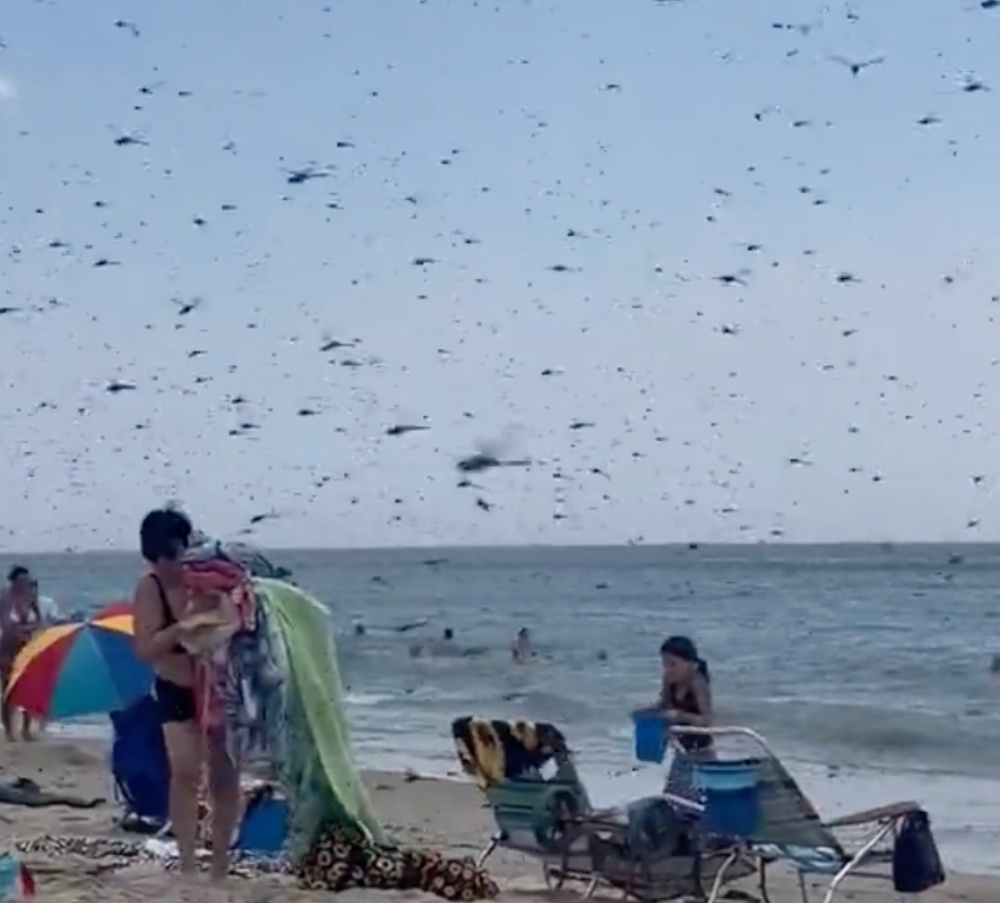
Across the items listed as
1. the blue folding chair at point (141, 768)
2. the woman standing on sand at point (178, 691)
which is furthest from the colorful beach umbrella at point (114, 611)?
the woman standing on sand at point (178, 691)

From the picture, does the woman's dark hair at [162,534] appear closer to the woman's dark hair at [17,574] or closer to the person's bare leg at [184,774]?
the person's bare leg at [184,774]

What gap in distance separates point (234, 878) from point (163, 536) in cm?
149

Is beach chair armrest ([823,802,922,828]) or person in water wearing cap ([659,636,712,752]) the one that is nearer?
beach chair armrest ([823,802,922,828])

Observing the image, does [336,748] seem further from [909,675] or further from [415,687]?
[909,675]

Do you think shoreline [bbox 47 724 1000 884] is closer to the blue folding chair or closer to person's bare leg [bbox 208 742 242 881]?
the blue folding chair

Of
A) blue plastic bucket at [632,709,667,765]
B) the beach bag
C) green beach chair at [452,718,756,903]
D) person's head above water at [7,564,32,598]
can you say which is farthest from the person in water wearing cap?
person's head above water at [7,564,32,598]

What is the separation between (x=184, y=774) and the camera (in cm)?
787

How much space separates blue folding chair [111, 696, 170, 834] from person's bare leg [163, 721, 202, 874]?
1.48 metres

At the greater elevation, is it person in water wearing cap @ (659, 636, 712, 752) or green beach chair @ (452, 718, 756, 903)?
person in water wearing cap @ (659, 636, 712, 752)

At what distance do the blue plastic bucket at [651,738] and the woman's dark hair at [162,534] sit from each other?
2.07 m

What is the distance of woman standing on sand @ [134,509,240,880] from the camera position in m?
7.61

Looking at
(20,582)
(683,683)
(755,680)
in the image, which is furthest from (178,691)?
(755,680)

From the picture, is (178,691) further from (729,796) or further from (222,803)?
(729,796)

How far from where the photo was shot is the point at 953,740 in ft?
62.0
